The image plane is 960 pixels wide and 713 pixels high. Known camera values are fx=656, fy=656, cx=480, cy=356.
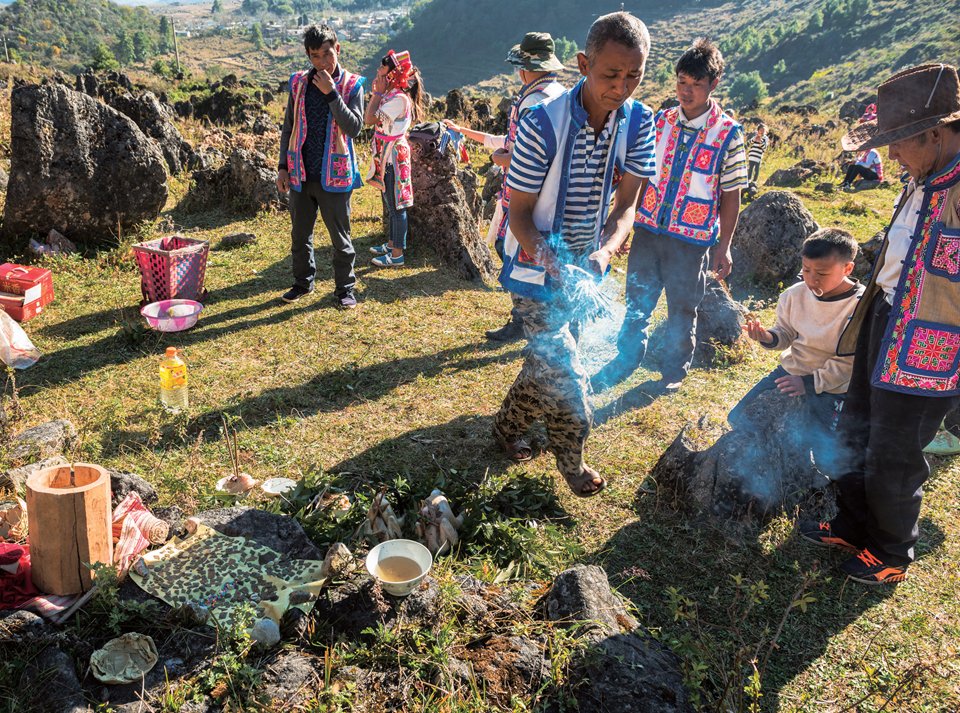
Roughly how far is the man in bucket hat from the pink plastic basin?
474 centimetres

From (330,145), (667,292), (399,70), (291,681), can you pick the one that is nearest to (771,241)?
(667,292)

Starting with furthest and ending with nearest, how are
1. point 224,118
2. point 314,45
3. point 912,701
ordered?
point 224,118 → point 314,45 → point 912,701

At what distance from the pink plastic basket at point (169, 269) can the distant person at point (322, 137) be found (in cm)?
92

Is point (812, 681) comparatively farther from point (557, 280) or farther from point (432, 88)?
point (432, 88)

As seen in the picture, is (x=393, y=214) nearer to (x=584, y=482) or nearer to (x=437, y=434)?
(x=437, y=434)

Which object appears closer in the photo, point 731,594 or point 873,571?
point 731,594

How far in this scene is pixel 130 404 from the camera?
4.38 meters

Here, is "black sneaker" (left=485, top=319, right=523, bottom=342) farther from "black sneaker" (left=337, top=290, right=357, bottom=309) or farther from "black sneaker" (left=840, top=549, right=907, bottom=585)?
"black sneaker" (left=840, top=549, right=907, bottom=585)

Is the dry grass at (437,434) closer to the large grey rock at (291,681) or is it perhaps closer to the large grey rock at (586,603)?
the large grey rock at (586,603)

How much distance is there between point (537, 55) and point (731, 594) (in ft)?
13.0

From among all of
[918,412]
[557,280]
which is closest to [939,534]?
[918,412]

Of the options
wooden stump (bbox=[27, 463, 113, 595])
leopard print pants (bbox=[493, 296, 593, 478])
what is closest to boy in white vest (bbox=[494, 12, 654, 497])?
leopard print pants (bbox=[493, 296, 593, 478])

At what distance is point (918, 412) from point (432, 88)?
9071 cm

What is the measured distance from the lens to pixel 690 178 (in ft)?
14.9
